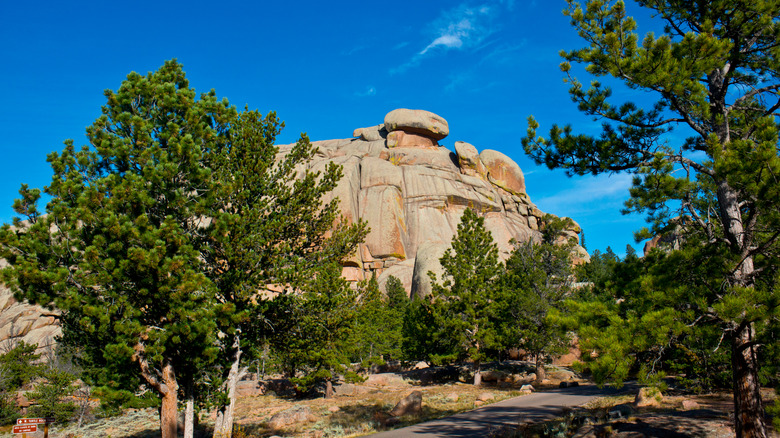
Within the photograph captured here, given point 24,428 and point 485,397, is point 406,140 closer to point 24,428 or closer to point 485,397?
point 485,397

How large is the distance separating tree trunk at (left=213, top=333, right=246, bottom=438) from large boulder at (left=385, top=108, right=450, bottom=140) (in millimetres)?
68068

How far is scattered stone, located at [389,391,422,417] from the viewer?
17.8 m

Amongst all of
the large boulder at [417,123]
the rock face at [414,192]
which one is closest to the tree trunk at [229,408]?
the rock face at [414,192]

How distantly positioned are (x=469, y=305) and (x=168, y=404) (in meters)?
18.9

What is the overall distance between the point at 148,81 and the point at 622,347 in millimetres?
12000

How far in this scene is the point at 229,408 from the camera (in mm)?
12484

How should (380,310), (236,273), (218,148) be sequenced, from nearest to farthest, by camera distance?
(236,273)
(218,148)
(380,310)

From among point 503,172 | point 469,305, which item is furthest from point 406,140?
point 469,305

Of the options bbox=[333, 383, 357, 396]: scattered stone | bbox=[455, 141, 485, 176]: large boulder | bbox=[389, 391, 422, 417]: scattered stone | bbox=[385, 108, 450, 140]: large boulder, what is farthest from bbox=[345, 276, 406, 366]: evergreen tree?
bbox=[385, 108, 450, 140]: large boulder

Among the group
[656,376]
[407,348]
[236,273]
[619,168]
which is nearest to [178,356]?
[236,273]

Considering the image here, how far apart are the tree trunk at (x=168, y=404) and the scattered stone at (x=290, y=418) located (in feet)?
24.4

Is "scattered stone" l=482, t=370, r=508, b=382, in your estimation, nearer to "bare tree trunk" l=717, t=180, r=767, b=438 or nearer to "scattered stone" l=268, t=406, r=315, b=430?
"scattered stone" l=268, t=406, r=315, b=430

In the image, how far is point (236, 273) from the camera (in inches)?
468

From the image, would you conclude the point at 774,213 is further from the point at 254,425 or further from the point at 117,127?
the point at 254,425
